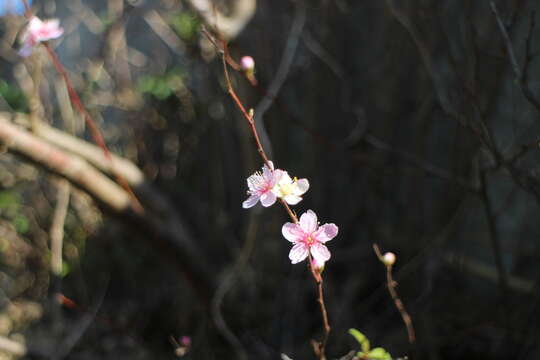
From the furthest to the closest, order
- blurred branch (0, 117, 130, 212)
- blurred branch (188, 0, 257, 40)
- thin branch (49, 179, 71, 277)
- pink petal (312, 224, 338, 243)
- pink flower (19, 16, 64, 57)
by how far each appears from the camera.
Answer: thin branch (49, 179, 71, 277) → blurred branch (188, 0, 257, 40) → blurred branch (0, 117, 130, 212) → pink flower (19, 16, 64, 57) → pink petal (312, 224, 338, 243)

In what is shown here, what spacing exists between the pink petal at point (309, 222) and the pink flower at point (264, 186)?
0.07 m

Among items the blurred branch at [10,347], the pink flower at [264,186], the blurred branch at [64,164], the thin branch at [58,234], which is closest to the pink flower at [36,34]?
the blurred branch at [64,164]

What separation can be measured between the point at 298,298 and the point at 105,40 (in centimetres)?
213

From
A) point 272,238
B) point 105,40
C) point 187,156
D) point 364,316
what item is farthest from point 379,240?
point 105,40

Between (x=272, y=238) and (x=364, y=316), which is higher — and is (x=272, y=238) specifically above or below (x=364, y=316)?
above

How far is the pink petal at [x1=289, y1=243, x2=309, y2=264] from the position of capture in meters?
0.97

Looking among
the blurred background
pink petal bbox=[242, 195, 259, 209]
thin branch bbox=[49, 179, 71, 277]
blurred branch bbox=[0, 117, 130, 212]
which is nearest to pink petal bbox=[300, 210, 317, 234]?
pink petal bbox=[242, 195, 259, 209]

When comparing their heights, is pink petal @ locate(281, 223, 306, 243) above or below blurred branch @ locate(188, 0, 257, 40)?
below

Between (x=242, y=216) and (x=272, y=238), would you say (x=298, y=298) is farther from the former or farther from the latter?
(x=242, y=216)

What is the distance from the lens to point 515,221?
89.7 inches

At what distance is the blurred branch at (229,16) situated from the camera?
190 cm

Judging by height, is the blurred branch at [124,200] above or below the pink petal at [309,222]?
above

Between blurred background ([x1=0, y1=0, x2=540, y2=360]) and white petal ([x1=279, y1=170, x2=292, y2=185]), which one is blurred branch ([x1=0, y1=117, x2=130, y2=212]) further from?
white petal ([x1=279, y1=170, x2=292, y2=185])

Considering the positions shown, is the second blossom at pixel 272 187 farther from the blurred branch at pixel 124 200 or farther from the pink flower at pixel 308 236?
the blurred branch at pixel 124 200
